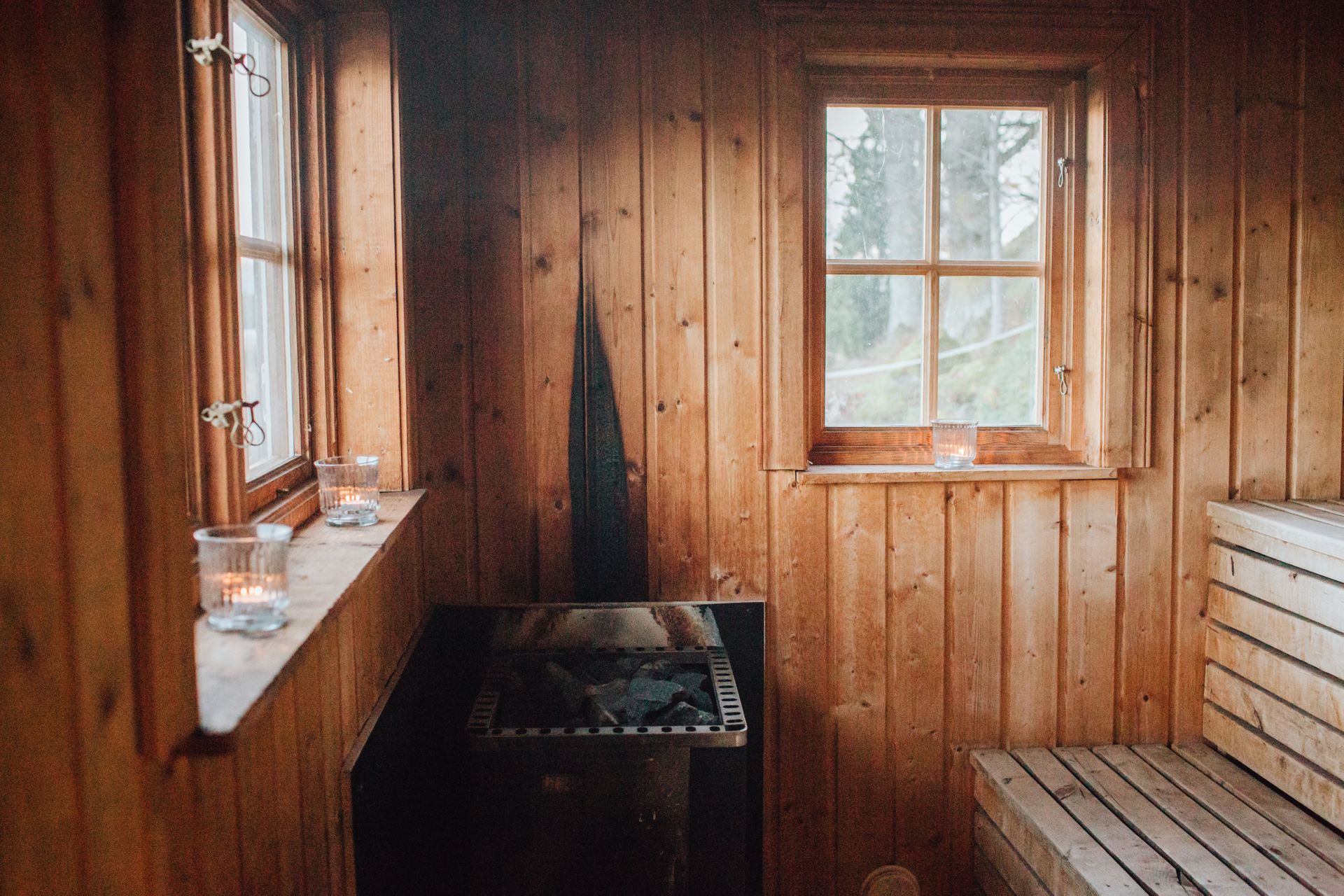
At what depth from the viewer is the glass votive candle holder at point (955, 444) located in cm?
228

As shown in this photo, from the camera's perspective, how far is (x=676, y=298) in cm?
224

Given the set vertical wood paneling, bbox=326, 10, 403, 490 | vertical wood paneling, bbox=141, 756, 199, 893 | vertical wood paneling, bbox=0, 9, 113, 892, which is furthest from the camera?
vertical wood paneling, bbox=326, 10, 403, 490

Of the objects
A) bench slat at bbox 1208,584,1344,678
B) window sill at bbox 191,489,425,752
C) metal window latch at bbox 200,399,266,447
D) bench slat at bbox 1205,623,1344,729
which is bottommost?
bench slat at bbox 1205,623,1344,729

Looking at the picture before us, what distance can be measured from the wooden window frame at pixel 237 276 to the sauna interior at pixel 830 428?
0.01m

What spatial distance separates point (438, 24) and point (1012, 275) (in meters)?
1.41

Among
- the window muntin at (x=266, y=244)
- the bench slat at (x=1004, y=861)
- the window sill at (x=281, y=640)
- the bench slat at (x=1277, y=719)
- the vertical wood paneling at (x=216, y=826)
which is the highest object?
the window muntin at (x=266, y=244)

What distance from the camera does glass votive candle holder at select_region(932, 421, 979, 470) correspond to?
2283mm

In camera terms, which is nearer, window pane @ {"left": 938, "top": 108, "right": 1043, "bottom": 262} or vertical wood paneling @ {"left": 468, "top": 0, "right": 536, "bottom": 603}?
vertical wood paneling @ {"left": 468, "top": 0, "right": 536, "bottom": 603}

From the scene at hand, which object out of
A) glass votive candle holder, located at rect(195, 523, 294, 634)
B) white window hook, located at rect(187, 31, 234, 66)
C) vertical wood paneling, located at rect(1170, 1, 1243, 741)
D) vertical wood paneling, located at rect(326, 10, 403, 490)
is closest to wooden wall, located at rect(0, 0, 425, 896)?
glass votive candle holder, located at rect(195, 523, 294, 634)

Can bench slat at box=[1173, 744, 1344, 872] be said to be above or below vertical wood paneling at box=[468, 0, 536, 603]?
below

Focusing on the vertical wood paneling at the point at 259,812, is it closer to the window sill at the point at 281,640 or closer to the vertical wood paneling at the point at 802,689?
the window sill at the point at 281,640

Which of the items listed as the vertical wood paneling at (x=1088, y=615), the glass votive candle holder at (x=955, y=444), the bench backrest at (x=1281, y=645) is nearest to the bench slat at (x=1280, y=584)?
the bench backrest at (x=1281, y=645)

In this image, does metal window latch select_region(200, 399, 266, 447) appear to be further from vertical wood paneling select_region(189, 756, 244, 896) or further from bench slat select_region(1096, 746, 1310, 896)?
bench slat select_region(1096, 746, 1310, 896)

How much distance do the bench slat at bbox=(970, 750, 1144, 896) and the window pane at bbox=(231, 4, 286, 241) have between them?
1814mm
